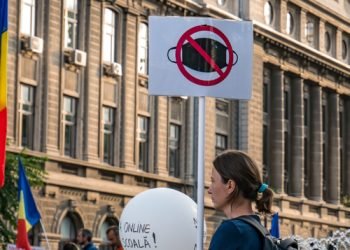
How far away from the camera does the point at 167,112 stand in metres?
46.9

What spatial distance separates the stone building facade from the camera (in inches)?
1553

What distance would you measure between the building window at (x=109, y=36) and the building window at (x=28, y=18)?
13.8ft

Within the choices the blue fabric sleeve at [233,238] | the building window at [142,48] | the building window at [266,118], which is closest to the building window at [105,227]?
the building window at [142,48]

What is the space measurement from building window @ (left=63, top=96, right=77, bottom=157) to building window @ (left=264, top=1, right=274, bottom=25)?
15836 mm

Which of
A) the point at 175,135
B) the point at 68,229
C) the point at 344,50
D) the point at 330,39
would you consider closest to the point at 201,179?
the point at 68,229

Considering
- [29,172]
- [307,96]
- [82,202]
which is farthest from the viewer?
[307,96]

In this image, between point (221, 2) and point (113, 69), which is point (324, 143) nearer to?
point (221, 2)

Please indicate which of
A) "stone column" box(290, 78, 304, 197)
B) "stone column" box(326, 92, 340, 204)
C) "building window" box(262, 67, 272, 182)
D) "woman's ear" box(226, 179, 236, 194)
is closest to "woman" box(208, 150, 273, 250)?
"woman's ear" box(226, 179, 236, 194)

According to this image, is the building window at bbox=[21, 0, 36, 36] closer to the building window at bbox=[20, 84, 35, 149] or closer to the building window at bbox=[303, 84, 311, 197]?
the building window at bbox=[20, 84, 35, 149]

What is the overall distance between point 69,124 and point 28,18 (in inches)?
139

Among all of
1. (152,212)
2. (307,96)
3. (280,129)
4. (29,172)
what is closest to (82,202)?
(29,172)

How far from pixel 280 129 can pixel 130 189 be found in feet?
42.7

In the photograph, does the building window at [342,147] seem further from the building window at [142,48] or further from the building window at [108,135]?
the building window at [108,135]

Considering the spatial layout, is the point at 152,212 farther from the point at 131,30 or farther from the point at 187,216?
the point at 131,30
